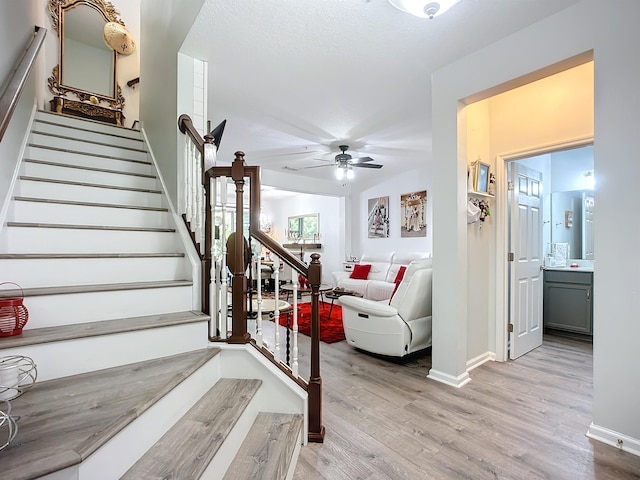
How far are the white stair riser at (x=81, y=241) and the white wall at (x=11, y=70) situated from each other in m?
0.13

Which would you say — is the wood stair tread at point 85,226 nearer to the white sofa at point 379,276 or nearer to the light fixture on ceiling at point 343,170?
the light fixture on ceiling at point 343,170

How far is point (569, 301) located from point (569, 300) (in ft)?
0.04

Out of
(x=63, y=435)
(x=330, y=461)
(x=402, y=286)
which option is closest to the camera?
(x=63, y=435)

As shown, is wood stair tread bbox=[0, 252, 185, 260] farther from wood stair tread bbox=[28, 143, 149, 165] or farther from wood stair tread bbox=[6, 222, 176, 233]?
wood stair tread bbox=[28, 143, 149, 165]

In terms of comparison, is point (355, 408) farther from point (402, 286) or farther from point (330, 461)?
point (402, 286)

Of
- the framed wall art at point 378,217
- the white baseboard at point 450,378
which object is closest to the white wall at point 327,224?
the framed wall art at point 378,217

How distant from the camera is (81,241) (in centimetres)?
199

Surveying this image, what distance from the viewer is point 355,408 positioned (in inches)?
85.0

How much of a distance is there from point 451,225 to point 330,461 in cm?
192

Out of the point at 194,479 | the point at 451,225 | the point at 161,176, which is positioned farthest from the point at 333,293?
the point at 194,479

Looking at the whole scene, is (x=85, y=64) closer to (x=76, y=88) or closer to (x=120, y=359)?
(x=76, y=88)

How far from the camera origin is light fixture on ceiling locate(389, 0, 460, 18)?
166cm

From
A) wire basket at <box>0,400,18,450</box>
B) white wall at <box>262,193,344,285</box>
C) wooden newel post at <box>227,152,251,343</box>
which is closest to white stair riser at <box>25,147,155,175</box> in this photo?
wooden newel post at <box>227,152,251,343</box>

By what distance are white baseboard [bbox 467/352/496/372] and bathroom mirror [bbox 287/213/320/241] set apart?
6025mm
